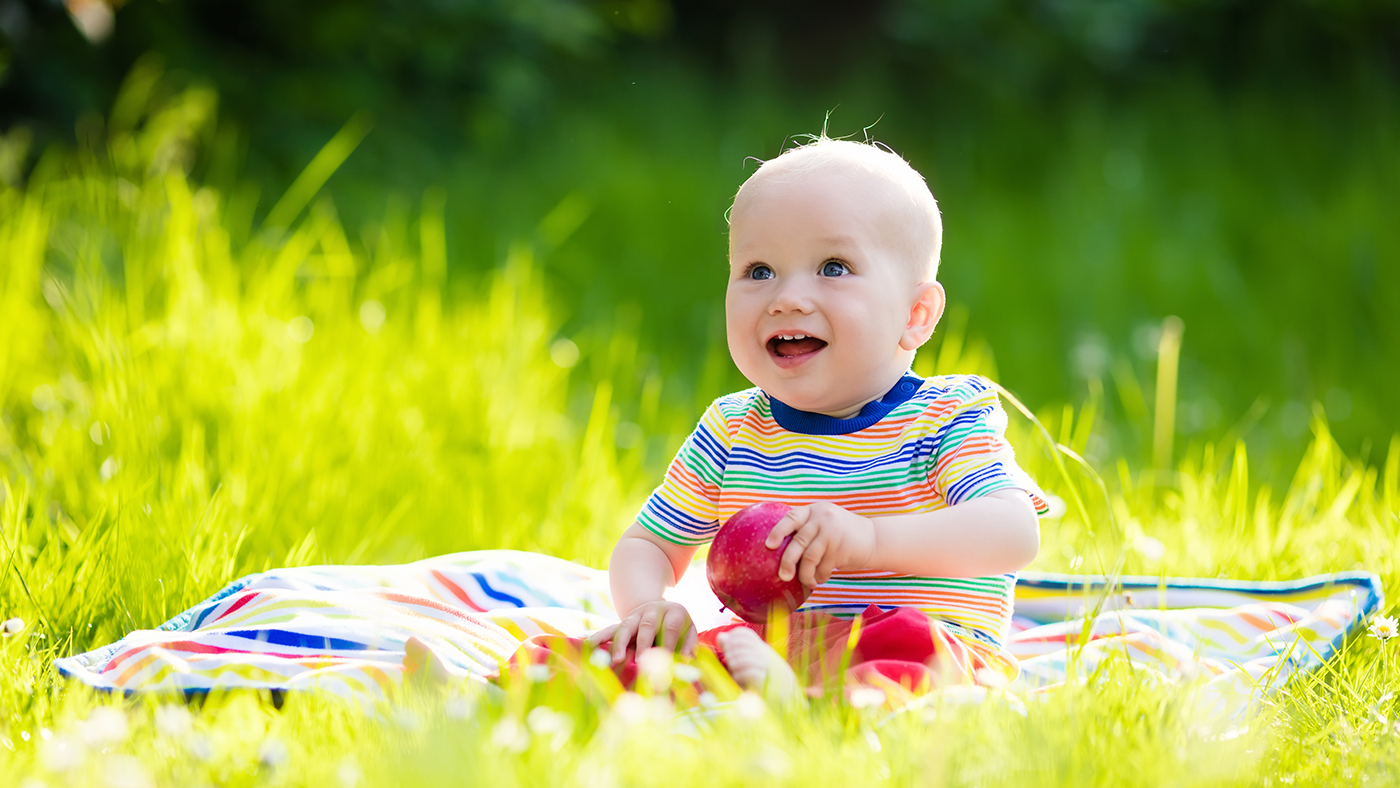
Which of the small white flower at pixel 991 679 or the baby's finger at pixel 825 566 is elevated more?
the baby's finger at pixel 825 566

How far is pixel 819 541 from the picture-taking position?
1.61 meters

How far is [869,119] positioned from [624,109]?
112cm

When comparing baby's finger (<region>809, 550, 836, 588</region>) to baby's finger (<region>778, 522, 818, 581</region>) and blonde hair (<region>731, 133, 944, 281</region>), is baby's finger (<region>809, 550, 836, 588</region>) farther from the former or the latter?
blonde hair (<region>731, 133, 944, 281</region>)

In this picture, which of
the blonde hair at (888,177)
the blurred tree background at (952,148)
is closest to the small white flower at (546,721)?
the blonde hair at (888,177)

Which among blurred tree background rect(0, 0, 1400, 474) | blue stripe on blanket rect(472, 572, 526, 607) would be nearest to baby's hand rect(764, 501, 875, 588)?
blue stripe on blanket rect(472, 572, 526, 607)

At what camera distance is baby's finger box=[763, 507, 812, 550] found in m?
1.60

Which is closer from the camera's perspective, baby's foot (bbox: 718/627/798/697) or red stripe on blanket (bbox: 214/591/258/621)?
baby's foot (bbox: 718/627/798/697)

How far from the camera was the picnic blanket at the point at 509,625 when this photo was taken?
1741 millimetres

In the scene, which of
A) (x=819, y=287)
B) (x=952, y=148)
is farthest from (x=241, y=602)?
(x=952, y=148)

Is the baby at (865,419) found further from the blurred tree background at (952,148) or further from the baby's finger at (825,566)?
the blurred tree background at (952,148)

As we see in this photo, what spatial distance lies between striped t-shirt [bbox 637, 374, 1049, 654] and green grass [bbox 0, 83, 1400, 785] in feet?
0.78

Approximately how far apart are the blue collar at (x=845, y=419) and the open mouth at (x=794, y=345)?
0.09 m

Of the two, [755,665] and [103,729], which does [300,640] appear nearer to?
[103,729]

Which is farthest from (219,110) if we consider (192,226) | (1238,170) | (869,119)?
(1238,170)
